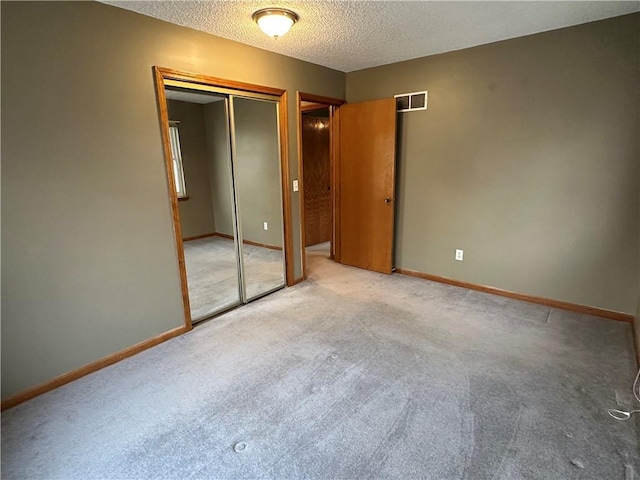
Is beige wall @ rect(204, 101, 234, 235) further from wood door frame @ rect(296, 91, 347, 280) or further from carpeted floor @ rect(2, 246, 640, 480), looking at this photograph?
carpeted floor @ rect(2, 246, 640, 480)

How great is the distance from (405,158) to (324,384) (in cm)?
266

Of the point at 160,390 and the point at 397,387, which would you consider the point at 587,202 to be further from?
the point at 160,390

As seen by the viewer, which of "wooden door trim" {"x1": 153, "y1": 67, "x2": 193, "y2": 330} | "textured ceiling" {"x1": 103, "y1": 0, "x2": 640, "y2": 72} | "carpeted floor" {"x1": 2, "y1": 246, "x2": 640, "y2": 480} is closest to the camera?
"carpeted floor" {"x1": 2, "y1": 246, "x2": 640, "y2": 480}

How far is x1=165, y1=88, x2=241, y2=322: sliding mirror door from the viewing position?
9.42ft

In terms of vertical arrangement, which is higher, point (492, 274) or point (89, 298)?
point (89, 298)

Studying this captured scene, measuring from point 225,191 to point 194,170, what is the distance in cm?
32

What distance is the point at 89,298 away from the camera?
2225mm

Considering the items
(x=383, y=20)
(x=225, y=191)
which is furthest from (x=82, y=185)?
(x=383, y=20)

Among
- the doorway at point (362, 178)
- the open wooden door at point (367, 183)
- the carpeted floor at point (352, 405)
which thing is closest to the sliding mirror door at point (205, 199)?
the carpeted floor at point (352, 405)

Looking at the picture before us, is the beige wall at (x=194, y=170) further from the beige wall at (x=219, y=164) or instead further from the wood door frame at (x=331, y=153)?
the wood door frame at (x=331, y=153)

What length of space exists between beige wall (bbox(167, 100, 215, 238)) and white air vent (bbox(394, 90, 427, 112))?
2.10 metres

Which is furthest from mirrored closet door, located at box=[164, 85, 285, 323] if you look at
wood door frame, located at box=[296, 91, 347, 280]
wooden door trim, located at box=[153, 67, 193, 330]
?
wood door frame, located at box=[296, 91, 347, 280]

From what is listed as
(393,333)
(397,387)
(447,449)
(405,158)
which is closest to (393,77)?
(405,158)

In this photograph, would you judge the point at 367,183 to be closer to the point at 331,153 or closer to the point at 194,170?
the point at 331,153
